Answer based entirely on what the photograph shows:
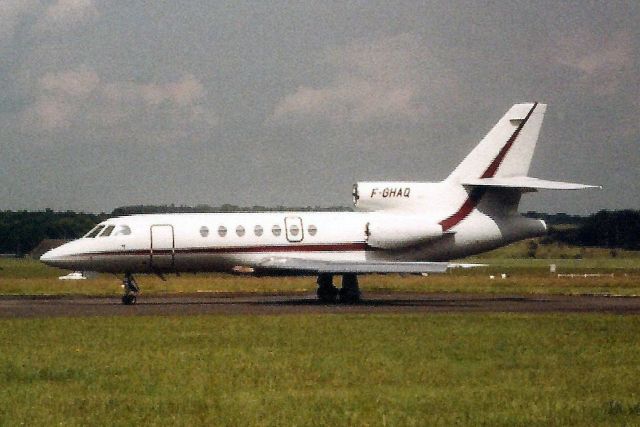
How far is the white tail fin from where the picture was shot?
40.2 metres

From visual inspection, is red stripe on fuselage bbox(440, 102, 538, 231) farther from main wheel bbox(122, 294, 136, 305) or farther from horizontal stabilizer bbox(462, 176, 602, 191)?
main wheel bbox(122, 294, 136, 305)

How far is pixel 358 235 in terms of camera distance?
39.2 m

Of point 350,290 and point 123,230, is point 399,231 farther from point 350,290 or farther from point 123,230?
point 123,230

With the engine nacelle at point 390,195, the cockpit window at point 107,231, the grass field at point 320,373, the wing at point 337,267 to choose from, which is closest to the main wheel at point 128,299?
the cockpit window at point 107,231

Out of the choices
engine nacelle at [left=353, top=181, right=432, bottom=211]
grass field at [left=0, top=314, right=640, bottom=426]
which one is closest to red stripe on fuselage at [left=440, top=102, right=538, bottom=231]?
engine nacelle at [left=353, top=181, right=432, bottom=211]

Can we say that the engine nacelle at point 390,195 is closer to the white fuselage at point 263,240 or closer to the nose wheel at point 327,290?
the white fuselage at point 263,240

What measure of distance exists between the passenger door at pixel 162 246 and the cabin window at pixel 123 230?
0.81 meters

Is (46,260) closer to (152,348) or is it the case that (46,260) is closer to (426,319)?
(426,319)

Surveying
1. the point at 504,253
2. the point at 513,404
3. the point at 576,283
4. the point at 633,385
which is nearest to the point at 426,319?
the point at 633,385

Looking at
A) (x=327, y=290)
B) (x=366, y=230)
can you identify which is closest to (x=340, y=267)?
(x=327, y=290)

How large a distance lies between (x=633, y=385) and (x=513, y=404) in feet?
8.72

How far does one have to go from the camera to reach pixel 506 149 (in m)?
40.2

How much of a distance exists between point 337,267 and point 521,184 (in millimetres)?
7988

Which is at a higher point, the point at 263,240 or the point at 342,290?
the point at 263,240
